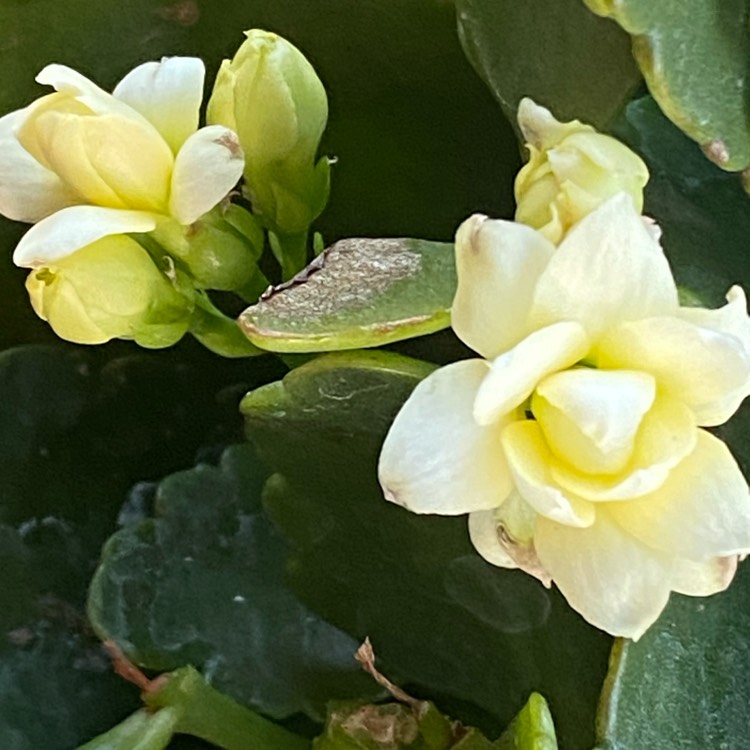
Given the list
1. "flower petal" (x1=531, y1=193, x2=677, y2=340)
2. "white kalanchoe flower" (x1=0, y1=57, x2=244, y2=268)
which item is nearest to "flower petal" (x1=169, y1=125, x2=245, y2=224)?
"white kalanchoe flower" (x1=0, y1=57, x2=244, y2=268)

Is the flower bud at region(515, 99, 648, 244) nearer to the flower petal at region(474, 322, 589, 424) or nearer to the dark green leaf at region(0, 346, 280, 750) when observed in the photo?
the flower petal at region(474, 322, 589, 424)

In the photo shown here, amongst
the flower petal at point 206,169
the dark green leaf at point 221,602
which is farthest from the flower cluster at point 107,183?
the dark green leaf at point 221,602

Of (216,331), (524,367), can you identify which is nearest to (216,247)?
(216,331)

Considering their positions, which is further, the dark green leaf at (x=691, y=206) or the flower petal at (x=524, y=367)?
the dark green leaf at (x=691, y=206)

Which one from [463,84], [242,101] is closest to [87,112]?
[242,101]

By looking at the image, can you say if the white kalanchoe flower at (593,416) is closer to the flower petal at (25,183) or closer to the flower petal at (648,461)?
the flower petal at (648,461)
